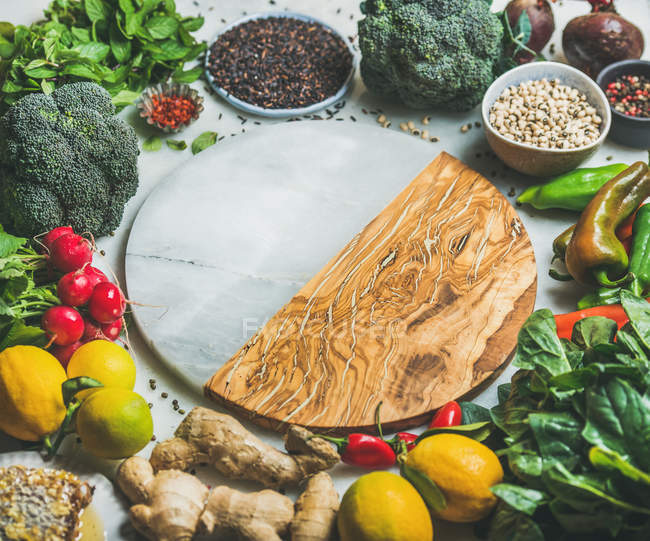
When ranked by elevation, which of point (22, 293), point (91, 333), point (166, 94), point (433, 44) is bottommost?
point (91, 333)

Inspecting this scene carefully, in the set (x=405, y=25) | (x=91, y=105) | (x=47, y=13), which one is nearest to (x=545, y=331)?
(x=405, y=25)

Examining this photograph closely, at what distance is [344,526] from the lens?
45.8 inches

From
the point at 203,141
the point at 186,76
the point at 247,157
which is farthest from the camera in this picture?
the point at 186,76

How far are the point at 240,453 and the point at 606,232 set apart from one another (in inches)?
37.8

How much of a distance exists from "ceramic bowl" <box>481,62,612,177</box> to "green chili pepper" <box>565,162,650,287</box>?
15 centimetres

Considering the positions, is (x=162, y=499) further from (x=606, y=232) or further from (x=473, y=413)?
(x=606, y=232)

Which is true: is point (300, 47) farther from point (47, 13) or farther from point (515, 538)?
point (515, 538)

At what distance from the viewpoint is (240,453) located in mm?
1298

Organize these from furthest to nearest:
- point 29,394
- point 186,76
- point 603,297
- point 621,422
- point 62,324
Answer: point 186,76, point 603,297, point 62,324, point 29,394, point 621,422

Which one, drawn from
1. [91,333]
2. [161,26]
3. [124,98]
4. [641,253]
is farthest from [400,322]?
[161,26]

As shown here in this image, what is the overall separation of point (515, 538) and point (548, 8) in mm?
1609

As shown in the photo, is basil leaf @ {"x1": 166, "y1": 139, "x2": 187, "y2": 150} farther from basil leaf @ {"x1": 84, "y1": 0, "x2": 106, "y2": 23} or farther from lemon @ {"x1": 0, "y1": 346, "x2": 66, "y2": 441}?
lemon @ {"x1": 0, "y1": 346, "x2": 66, "y2": 441}

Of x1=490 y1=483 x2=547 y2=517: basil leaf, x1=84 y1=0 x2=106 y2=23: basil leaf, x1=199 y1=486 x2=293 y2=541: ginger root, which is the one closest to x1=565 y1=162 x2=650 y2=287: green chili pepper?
x1=490 y1=483 x2=547 y2=517: basil leaf

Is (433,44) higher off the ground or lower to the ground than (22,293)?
higher
